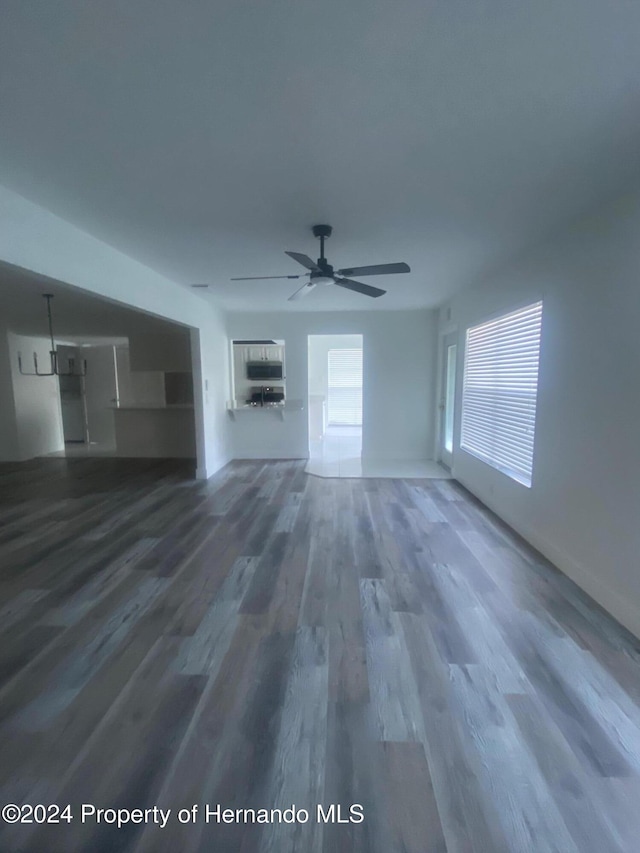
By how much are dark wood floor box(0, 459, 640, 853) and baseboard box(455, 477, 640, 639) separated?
80 mm

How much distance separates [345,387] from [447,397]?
411 centimetres

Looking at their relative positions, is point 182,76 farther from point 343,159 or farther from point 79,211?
point 79,211

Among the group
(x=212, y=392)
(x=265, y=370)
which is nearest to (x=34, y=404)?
(x=212, y=392)

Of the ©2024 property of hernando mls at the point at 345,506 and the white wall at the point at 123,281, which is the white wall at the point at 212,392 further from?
the ©2024 property of hernando mls at the point at 345,506

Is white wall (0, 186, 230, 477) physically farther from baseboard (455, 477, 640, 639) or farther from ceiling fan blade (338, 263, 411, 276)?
baseboard (455, 477, 640, 639)

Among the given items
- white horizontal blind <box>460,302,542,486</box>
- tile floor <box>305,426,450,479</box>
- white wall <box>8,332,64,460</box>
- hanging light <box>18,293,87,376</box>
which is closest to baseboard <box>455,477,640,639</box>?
white horizontal blind <box>460,302,542,486</box>

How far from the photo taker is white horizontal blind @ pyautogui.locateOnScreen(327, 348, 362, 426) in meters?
9.76

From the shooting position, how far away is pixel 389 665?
1.88m

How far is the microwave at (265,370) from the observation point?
6.36 metres

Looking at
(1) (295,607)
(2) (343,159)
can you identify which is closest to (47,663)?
(1) (295,607)

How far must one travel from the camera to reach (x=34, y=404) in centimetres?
732

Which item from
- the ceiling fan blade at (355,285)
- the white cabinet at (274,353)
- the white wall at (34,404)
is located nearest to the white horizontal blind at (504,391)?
the ceiling fan blade at (355,285)

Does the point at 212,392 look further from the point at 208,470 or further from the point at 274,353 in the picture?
the point at 274,353

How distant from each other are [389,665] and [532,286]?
3.18m
